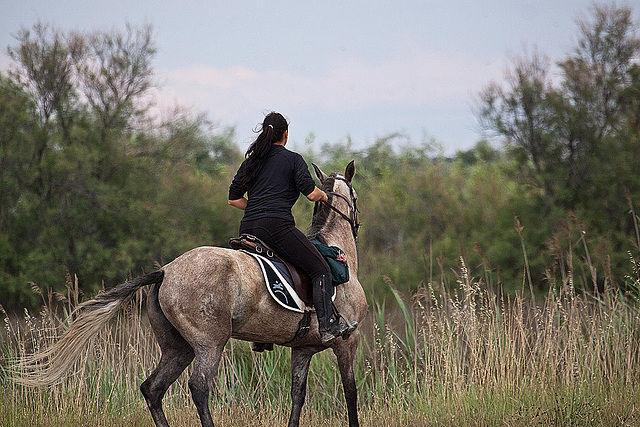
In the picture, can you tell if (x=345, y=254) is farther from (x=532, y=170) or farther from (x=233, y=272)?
(x=532, y=170)

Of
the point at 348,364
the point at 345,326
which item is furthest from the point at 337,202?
the point at 348,364

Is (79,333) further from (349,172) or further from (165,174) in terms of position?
(165,174)

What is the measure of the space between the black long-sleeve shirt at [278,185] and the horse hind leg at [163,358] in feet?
3.21

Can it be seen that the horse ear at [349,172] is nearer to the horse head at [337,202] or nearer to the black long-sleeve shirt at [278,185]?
the horse head at [337,202]

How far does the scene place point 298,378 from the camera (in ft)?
18.1

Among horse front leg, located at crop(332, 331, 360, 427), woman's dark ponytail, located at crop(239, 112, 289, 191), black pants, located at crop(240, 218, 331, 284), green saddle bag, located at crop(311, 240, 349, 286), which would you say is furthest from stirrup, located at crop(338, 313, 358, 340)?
woman's dark ponytail, located at crop(239, 112, 289, 191)

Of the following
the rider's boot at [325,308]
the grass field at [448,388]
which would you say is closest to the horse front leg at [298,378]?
the grass field at [448,388]

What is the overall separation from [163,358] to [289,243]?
128 cm

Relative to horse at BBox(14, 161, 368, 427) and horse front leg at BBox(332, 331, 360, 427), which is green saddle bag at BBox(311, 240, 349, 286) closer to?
horse at BBox(14, 161, 368, 427)

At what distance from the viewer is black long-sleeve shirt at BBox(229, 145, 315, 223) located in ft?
16.5

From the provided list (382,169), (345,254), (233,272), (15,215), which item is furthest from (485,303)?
(382,169)

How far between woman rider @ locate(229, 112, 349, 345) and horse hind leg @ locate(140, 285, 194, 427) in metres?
0.89

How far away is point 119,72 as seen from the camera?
2080 cm

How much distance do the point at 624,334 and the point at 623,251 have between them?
12.1m
